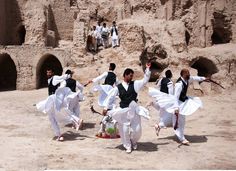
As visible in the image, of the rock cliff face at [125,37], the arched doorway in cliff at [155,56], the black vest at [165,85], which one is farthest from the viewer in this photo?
the arched doorway in cliff at [155,56]

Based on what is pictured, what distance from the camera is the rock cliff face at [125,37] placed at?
20.2 m

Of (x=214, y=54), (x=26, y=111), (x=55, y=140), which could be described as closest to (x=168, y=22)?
(x=214, y=54)

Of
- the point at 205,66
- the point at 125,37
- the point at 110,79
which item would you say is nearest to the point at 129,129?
the point at 110,79

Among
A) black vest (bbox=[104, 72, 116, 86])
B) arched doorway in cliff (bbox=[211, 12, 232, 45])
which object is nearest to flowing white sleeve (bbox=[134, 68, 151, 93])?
black vest (bbox=[104, 72, 116, 86])

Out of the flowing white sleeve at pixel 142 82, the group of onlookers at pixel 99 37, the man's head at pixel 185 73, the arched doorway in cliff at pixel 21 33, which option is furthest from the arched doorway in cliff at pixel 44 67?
the flowing white sleeve at pixel 142 82

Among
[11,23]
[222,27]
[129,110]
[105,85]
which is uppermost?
[11,23]

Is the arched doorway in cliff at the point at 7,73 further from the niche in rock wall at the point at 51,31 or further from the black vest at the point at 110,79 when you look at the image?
the black vest at the point at 110,79

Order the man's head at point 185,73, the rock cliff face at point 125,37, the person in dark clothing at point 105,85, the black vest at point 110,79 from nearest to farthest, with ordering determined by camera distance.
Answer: the man's head at point 185,73 < the person in dark clothing at point 105,85 < the black vest at point 110,79 < the rock cliff face at point 125,37

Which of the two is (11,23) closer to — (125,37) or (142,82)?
(125,37)

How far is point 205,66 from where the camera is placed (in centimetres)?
2230

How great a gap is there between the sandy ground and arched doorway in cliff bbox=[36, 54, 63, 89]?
9.92m

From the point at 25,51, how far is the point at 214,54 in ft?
35.5

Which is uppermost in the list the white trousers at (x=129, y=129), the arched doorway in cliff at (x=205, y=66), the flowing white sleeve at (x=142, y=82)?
the flowing white sleeve at (x=142, y=82)

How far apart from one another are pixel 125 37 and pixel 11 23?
477 inches
